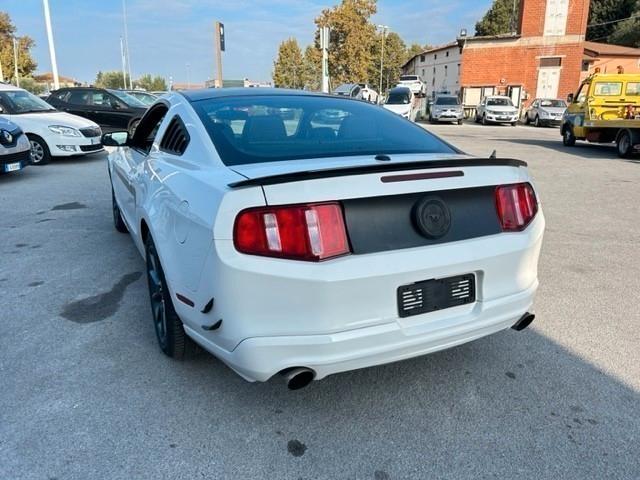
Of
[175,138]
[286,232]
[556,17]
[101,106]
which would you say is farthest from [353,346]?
[556,17]

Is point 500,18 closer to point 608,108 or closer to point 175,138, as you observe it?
point 608,108

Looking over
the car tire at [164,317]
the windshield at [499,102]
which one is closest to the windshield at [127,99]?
the car tire at [164,317]

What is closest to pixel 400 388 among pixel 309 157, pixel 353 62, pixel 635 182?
pixel 309 157

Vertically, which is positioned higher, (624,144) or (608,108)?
(608,108)

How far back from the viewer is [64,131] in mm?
10703

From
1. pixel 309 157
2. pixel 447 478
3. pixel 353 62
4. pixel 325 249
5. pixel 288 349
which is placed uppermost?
pixel 353 62

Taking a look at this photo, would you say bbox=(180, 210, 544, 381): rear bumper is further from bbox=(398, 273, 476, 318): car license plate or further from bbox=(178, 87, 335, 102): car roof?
bbox=(178, 87, 335, 102): car roof

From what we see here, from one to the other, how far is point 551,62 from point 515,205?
43.7m

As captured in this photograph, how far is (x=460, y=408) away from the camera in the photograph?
256 cm

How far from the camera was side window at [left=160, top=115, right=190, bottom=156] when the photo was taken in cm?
299

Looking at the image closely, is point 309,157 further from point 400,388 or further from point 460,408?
point 460,408

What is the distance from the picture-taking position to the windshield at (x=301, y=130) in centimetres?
273

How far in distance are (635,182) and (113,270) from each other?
9215 mm

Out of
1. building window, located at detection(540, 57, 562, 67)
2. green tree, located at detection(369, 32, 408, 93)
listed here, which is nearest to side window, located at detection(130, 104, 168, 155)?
building window, located at detection(540, 57, 562, 67)
